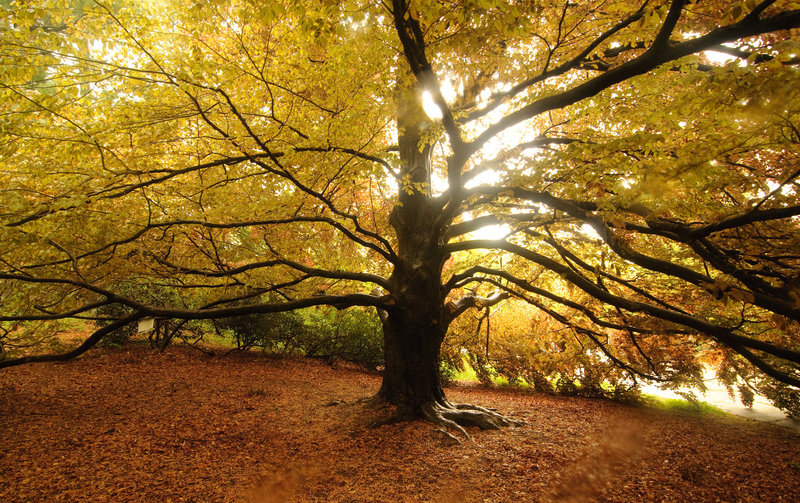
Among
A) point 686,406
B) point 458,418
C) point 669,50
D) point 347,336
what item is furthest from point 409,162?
point 686,406

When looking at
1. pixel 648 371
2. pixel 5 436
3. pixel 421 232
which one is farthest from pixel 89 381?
pixel 648 371

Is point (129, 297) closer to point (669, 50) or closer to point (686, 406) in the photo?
point (669, 50)

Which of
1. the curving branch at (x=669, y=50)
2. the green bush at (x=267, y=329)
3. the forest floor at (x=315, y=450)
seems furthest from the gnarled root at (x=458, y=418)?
the green bush at (x=267, y=329)

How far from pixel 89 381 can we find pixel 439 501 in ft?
21.7

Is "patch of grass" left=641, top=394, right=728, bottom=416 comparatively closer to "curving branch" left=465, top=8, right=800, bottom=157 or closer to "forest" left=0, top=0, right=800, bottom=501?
"forest" left=0, top=0, right=800, bottom=501

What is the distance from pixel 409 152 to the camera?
6.39 metres

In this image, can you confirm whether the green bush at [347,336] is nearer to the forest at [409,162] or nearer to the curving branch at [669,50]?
the forest at [409,162]

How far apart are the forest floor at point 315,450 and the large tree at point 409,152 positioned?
1.08 metres

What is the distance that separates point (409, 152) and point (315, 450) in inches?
194

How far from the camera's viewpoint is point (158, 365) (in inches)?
298

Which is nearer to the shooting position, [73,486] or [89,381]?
[73,486]

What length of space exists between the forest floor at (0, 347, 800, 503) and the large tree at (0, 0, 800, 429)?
1.08m

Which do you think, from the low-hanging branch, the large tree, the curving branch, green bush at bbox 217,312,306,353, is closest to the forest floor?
the large tree

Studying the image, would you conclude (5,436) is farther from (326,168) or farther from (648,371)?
(648,371)
